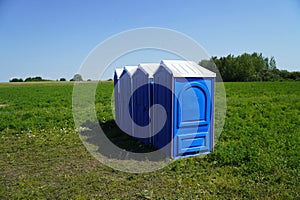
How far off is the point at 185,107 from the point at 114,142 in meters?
2.79

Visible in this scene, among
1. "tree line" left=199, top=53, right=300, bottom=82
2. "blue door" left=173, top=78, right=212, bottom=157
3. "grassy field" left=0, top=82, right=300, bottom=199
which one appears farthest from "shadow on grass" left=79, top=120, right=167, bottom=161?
"tree line" left=199, top=53, right=300, bottom=82

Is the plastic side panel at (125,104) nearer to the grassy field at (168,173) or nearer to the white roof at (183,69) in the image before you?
the grassy field at (168,173)

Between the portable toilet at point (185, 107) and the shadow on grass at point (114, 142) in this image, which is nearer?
the portable toilet at point (185, 107)

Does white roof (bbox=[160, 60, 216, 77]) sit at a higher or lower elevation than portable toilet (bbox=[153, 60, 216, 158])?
higher

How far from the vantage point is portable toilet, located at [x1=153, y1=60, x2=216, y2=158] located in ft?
17.9

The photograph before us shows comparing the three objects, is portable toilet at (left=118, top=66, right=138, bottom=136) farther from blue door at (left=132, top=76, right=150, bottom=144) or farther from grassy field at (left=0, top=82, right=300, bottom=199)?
grassy field at (left=0, top=82, right=300, bottom=199)

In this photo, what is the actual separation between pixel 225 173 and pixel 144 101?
9.47 feet

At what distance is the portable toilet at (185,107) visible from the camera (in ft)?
17.9

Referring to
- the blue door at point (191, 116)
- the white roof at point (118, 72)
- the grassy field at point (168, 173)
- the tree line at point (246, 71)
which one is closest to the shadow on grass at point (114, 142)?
the grassy field at point (168, 173)

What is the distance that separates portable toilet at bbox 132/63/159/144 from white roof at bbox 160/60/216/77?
2.70 feet

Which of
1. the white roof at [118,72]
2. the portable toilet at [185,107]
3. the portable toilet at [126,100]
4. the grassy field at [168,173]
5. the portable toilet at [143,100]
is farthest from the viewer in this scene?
the white roof at [118,72]

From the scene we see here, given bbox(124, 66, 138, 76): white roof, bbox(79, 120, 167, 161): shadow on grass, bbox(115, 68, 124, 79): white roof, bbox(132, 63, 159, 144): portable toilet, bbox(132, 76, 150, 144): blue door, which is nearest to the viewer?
bbox(79, 120, 167, 161): shadow on grass

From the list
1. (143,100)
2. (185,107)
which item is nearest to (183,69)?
(185,107)

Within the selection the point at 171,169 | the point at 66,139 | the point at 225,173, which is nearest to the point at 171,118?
the point at 171,169
